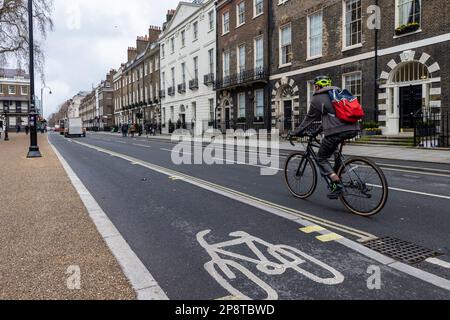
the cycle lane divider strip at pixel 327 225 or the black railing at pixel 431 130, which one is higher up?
the black railing at pixel 431 130

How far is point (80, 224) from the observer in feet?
16.8

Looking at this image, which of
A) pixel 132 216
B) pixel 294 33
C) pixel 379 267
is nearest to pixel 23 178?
pixel 132 216

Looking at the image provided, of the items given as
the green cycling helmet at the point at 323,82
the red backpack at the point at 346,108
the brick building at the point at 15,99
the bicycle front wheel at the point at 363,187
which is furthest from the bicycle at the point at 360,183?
the brick building at the point at 15,99

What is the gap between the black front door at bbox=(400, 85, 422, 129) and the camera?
706 inches

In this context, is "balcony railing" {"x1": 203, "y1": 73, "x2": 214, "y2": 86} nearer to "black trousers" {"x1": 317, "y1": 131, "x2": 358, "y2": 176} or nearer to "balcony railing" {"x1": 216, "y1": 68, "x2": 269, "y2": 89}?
"balcony railing" {"x1": 216, "y1": 68, "x2": 269, "y2": 89}

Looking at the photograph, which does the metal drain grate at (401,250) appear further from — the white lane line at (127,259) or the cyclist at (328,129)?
the white lane line at (127,259)

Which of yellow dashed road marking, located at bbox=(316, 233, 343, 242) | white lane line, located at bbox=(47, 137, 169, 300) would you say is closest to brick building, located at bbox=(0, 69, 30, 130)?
white lane line, located at bbox=(47, 137, 169, 300)

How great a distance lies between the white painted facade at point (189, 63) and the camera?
3644cm

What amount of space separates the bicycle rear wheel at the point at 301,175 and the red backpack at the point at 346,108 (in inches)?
49.7

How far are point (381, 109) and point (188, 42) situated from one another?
26.8m

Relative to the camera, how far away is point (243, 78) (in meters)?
30.1

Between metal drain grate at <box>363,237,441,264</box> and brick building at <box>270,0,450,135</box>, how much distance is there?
1451 cm

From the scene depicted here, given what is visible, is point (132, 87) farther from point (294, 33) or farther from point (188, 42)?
point (294, 33)

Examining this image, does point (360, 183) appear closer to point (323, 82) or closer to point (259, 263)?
point (323, 82)
